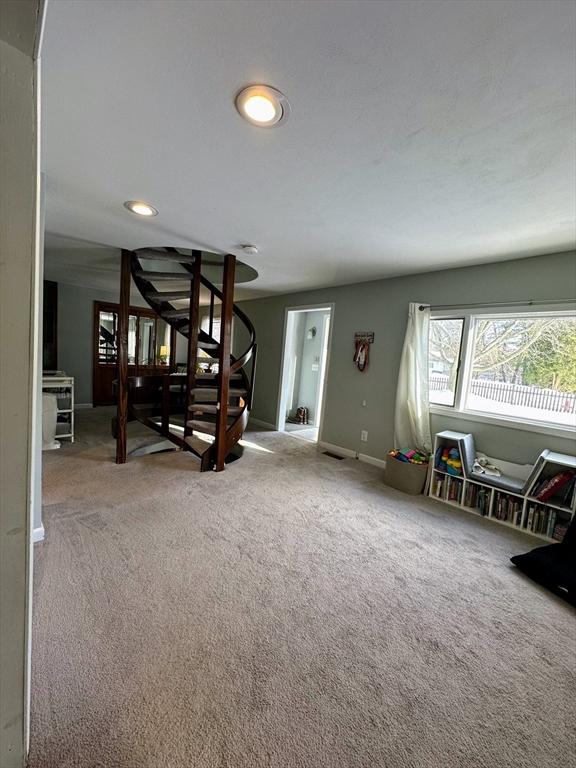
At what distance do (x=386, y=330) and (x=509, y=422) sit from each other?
5.59ft

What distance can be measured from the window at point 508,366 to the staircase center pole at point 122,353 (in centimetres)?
349

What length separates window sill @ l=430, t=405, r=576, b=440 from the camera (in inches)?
Result: 107

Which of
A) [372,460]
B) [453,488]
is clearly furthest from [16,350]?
[372,460]

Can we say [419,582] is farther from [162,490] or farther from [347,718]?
[162,490]

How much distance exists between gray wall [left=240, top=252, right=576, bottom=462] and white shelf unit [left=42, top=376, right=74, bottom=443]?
3.06m

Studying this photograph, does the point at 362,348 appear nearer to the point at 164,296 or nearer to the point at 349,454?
the point at 349,454

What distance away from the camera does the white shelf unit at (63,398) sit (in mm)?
4117

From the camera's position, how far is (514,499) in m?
2.80

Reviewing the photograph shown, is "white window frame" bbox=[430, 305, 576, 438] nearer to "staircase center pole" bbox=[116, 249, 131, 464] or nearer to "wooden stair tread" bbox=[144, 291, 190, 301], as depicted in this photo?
"wooden stair tread" bbox=[144, 291, 190, 301]

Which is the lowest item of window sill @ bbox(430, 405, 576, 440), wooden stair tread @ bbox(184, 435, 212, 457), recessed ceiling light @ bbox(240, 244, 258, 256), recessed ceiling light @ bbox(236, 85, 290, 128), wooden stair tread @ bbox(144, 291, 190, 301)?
wooden stair tread @ bbox(184, 435, 212, 457)

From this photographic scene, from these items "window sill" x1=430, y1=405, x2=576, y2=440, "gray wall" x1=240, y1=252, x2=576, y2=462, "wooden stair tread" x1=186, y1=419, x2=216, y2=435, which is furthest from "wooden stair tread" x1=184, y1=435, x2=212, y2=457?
"window sill" x1=430, y1=405, x2=576, y2=440

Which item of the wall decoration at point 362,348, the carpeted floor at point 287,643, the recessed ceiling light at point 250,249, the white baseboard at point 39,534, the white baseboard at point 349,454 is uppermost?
the recessed ceiling light at point 250,249

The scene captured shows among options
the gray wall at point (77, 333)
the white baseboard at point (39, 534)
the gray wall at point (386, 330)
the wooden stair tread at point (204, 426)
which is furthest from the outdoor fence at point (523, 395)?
the gray wall at point (77, 333)

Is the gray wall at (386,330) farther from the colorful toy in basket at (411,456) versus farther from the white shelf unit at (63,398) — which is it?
the white shelf unit at (63,398)
